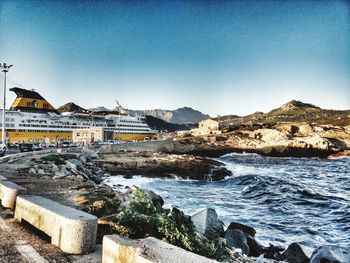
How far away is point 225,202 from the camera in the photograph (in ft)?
70.6

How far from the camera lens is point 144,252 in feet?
13.1

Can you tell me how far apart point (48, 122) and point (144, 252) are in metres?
87.3

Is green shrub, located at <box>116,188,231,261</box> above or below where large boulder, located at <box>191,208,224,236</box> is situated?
above

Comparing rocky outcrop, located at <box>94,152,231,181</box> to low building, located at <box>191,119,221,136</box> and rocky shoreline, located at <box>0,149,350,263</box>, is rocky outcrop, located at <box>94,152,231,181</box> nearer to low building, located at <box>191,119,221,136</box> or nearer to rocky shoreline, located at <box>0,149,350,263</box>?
rocky shoreline, located at <box>0,149,350,263</box>

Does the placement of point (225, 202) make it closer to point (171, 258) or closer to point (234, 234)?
point (234, 234)

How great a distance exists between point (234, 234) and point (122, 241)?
6.93m

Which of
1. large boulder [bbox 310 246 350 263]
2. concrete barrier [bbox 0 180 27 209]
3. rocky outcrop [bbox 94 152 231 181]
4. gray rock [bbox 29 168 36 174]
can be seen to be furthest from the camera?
rocky outcrop [bbox 94 152 231 181]

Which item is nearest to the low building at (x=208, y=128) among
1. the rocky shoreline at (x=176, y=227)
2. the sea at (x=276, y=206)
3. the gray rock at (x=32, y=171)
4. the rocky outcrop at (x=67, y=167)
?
the rocky outcrop at (x=67, y=167)

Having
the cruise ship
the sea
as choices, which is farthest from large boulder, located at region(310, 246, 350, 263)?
the cruise ship

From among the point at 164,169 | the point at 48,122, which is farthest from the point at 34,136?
the point at 164,169

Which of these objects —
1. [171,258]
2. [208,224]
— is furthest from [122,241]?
[208,224]

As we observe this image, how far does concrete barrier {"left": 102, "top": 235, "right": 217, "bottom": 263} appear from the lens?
3834 millimetres

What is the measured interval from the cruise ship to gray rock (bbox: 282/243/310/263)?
66.2m

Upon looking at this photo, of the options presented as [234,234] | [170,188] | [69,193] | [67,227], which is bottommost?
[170,188]
